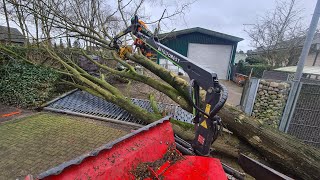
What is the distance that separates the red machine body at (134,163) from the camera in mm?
1391

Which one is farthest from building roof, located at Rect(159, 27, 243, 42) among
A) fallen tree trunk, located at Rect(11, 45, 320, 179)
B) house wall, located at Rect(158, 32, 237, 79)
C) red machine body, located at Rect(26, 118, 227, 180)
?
red machine body, located at Rect(26, 118, 227, 180)

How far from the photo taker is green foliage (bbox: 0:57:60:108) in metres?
5.58

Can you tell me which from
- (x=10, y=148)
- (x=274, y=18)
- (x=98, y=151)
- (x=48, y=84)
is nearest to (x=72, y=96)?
Answer: (x=48, y=84)

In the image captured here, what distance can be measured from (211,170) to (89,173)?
107cm

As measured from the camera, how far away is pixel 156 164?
1.88 metres

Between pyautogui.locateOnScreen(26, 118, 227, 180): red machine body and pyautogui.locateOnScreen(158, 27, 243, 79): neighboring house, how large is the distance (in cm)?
1384

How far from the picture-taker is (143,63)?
12.8ft

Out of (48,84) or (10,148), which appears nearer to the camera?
(10,148)

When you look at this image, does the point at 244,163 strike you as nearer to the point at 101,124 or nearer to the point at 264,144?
the point at 264,144

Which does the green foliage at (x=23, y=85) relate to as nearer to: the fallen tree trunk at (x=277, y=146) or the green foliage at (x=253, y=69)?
the fallen tree trunk at (x=277, y=146)

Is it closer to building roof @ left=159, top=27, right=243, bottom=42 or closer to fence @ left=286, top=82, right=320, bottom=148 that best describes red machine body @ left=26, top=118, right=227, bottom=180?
fence @ left=286, top=82, right=320, bottom=148

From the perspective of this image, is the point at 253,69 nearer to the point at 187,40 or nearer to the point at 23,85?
the point at 187,40

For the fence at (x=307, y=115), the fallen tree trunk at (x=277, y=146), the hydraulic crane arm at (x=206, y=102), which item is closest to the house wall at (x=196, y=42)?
the fence at (x=307, y=115)

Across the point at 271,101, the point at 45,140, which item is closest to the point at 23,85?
the point at 45,140
